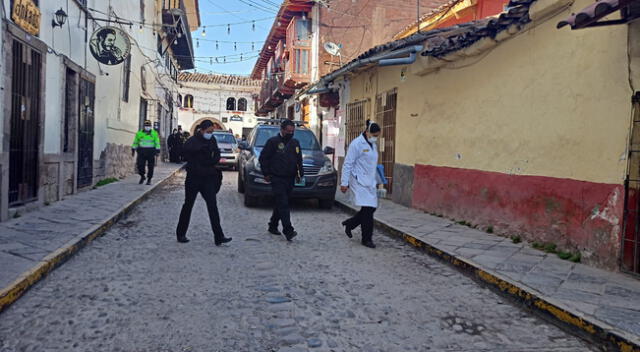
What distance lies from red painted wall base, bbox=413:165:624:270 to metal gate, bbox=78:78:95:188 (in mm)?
7755

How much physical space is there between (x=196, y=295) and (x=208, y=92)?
45.0 metres

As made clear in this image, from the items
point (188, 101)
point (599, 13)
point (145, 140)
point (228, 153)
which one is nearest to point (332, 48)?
point (228, 153)

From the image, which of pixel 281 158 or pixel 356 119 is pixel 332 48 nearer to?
pixel 356 119

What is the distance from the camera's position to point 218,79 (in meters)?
48.0

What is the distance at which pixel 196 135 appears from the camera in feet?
22.0

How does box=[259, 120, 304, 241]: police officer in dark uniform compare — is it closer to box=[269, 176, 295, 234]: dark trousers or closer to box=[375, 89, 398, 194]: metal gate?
box=[269, 176, 295, 234]: dark trousers

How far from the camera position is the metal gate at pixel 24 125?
771cm

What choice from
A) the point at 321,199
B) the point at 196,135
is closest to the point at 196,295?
the point at 196,135

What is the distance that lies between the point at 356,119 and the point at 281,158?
7902mm

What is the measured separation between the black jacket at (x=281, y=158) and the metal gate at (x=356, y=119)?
6753 mm

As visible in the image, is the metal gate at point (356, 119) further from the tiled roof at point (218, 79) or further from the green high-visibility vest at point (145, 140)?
the tiled roof at point (218, 79)

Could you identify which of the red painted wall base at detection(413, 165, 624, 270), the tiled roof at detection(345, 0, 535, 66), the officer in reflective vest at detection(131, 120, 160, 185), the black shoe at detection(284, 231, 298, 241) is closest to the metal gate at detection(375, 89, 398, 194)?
the tiled roof at detection(345, 0, 535, 66)

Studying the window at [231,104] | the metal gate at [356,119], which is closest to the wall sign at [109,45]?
the metal gate at [356,119]

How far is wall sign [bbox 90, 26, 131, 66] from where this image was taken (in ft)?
36.4
